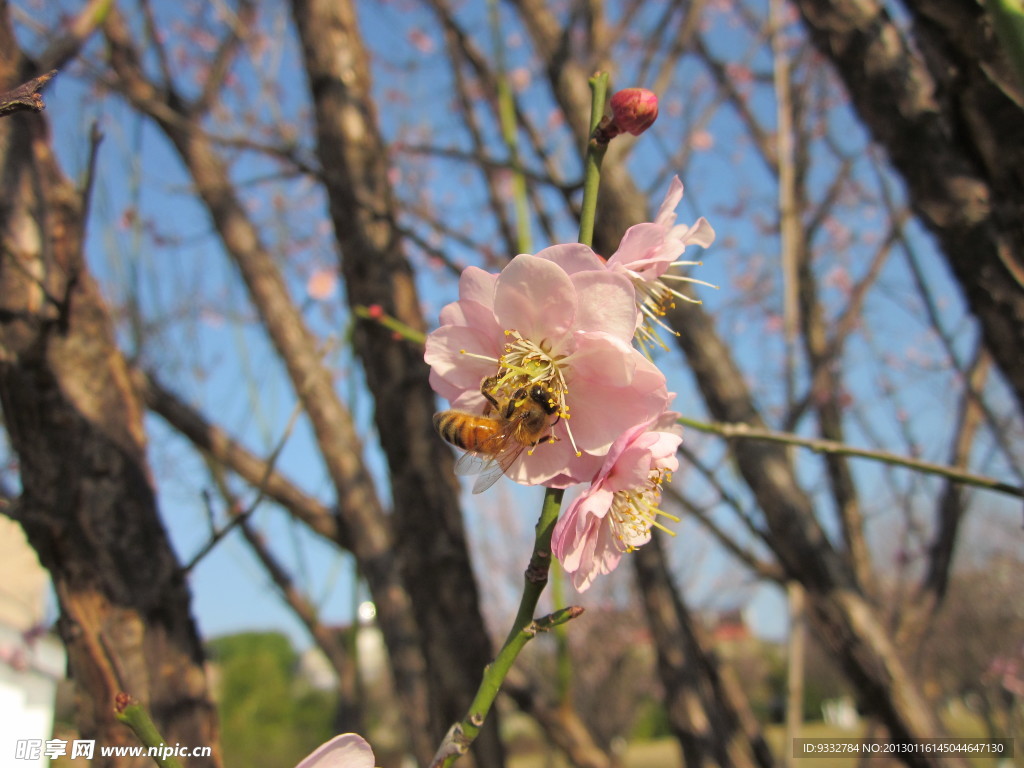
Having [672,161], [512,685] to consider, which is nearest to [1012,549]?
[672,161]

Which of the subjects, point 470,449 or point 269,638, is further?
point 269,638

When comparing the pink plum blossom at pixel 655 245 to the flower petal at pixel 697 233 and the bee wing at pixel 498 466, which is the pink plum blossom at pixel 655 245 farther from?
the bee wing at pixel 498 466

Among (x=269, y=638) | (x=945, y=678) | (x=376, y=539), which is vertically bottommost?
(x=945, y=678)

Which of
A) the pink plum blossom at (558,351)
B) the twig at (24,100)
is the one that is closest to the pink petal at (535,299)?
the pink plum blossom at (558,351)

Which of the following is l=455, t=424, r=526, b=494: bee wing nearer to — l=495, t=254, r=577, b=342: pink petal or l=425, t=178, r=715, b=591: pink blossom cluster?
l=425, t=178, r=715, b=591: pink blossom cluster

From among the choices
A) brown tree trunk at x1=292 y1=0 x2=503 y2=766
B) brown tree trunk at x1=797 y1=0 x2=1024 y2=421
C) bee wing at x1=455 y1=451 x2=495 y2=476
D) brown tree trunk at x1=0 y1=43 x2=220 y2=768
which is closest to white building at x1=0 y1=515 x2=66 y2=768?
brown tree trunk at x1=292 y1=0 x2=503 y2=766

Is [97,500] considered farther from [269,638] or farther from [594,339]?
[269,638]
